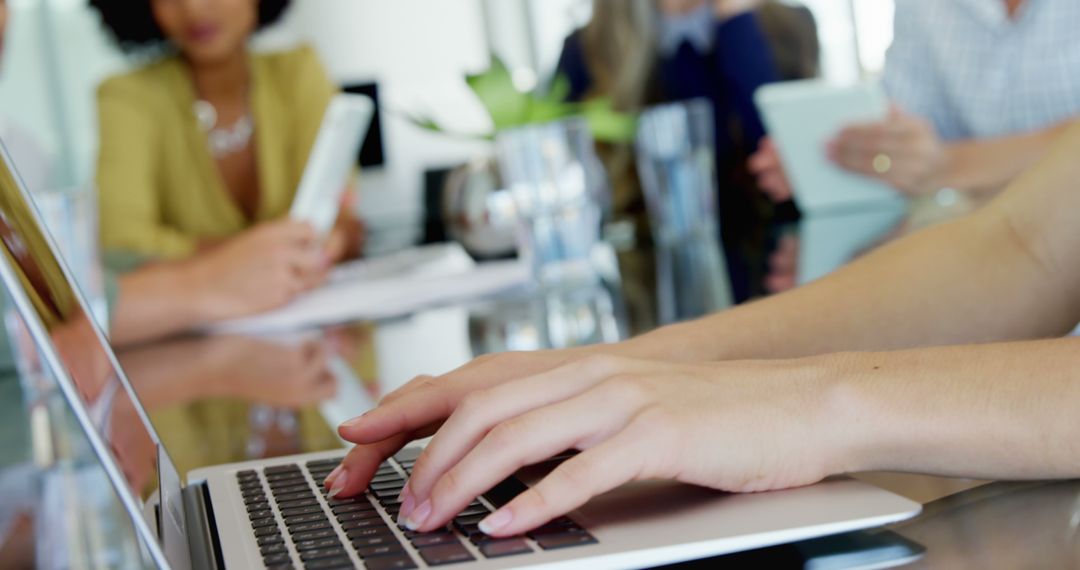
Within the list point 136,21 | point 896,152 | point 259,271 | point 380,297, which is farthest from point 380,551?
point 136,21

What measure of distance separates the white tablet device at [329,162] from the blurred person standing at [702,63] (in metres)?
0.79

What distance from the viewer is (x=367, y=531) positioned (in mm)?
426

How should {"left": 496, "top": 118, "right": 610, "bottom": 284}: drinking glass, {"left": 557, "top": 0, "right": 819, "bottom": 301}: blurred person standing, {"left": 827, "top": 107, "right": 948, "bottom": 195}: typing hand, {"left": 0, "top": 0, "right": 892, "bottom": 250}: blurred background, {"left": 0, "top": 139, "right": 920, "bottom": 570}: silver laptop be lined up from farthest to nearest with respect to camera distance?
{"left": 0, "top": 0, "right": 892, "bottom": 250}: blurred background → {"left": 557, "top": 0, "right": 819, "bottom": 301}: blurred person standing → {"left": 827, "top": 107, "right": 948, "bottom": 195}: typing hand → {"left": 496, "top": 118, "right": 610, "bottom": 284}: drinking glass → {"left": 0, "top": 139, "right": 920, "bottom": 570}: silver laptop

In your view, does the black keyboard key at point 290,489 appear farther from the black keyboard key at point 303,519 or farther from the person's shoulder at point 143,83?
the person's shoulder at point 143,83

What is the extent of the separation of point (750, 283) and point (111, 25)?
307 centimetres

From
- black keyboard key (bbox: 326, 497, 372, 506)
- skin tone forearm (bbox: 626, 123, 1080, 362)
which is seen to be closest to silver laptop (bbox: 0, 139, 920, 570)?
black keyboard key (bbox: 326, 497, 372, 506)

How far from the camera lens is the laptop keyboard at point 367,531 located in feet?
1.24

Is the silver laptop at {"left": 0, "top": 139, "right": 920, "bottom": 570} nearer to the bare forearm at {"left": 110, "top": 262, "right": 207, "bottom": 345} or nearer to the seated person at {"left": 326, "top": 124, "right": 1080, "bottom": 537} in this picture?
the seated person at {"left": 326, "top": 124, "right": 1080, "bottom": 537}

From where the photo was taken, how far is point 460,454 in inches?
17.2

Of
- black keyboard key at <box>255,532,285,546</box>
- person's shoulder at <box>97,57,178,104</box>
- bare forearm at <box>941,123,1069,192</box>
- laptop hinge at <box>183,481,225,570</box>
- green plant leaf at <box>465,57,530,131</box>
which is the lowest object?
bare forearm at <box>941,123,1069,192</box>

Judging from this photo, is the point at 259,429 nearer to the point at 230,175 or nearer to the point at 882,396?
the point at 882,396

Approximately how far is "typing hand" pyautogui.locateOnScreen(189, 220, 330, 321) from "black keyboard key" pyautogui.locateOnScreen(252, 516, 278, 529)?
4.16ft

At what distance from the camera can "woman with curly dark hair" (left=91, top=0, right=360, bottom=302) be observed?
261 centimetres

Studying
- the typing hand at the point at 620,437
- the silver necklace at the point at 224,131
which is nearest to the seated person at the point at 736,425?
the typing hand at the point at 620,437
